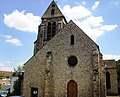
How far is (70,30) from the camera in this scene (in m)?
25.2

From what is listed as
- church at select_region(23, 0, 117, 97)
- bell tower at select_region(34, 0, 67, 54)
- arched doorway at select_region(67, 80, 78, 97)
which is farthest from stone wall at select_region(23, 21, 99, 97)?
bell tower at select_region(34, 0, 67, 54)

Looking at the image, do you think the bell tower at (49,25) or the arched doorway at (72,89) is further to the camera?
the bell tower at (49,25)

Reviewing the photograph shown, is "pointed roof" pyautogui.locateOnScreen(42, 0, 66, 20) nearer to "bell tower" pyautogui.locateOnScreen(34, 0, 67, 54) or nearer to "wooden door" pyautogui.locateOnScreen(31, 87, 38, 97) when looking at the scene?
"bell tower" pyautogui.locateOnScreen(34, 0, 67, 54)

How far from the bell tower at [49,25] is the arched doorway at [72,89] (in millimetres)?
12897

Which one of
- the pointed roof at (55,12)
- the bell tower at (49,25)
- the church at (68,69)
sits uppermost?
the pointed roof at (55,12)

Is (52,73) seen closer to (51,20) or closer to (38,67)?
(38,67)

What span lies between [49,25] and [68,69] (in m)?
14.5

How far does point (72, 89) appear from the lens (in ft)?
76.6

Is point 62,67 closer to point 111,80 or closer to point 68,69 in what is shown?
point 68,69

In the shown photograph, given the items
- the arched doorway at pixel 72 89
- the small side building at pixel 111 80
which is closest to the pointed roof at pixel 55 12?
the small side building at pixel 111 80

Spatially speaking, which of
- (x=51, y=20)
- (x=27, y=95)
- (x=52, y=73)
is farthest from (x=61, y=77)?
(x=51, y=20)

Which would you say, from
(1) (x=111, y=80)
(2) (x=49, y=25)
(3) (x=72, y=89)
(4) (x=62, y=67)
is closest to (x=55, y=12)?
(2) (x=49, y=25)

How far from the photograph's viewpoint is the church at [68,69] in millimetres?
22688

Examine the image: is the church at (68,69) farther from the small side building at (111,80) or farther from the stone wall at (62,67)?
the small side building at (111,80)
